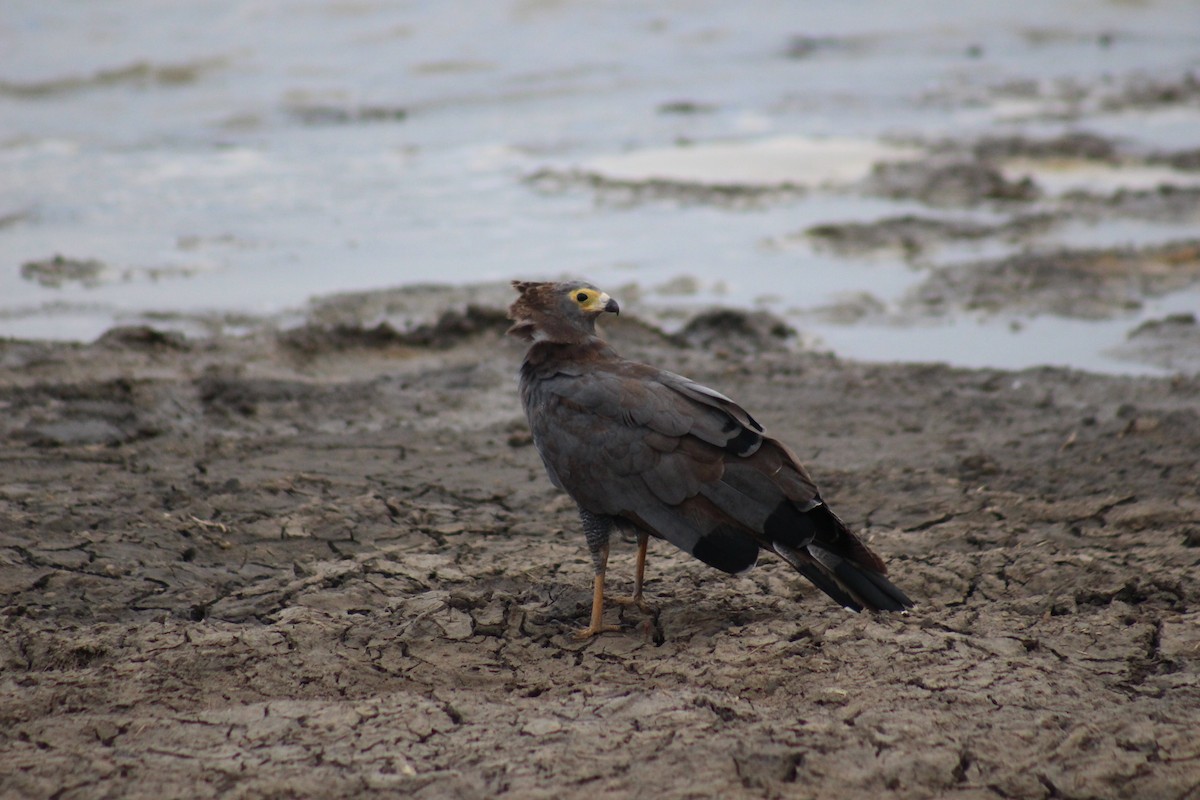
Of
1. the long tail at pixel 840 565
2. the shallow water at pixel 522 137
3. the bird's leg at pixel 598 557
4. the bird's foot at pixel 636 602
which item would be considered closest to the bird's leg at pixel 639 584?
the bird's foot at pixel 636 602

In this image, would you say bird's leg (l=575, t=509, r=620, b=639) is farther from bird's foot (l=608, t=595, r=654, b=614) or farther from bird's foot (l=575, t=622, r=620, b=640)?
bird's foot (l=608, t=595, r=654, b=614)

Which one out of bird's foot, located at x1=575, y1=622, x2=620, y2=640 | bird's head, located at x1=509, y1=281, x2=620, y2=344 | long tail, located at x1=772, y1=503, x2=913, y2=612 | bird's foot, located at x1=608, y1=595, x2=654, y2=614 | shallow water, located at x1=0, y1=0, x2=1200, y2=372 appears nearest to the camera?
long tail, located at x1=772, y1=503, x2=913, y2=612

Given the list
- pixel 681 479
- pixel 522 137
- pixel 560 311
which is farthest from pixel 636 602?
pixel 522 137

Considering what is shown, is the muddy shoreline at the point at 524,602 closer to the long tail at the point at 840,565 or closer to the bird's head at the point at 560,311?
the long tail at the point at 840,565

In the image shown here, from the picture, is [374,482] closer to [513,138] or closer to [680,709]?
[680,709]

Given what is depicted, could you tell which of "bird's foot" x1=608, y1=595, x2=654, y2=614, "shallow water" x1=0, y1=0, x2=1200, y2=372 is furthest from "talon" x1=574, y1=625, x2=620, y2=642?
Result: "shallow water" x1=0, y1=0, x2=1200, y2=372

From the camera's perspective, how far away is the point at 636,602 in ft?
16.6

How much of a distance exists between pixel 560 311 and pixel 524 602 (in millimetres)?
1206

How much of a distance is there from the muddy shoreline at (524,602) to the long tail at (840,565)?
18cm

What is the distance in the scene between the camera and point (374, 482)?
20.5ft

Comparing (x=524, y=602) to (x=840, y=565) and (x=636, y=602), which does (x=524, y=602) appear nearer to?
(x=636, y=602)

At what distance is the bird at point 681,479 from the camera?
15.1 ft

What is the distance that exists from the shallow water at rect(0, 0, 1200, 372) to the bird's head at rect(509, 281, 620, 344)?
3576 millimetres

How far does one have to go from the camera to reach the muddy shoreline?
3.84 metres
